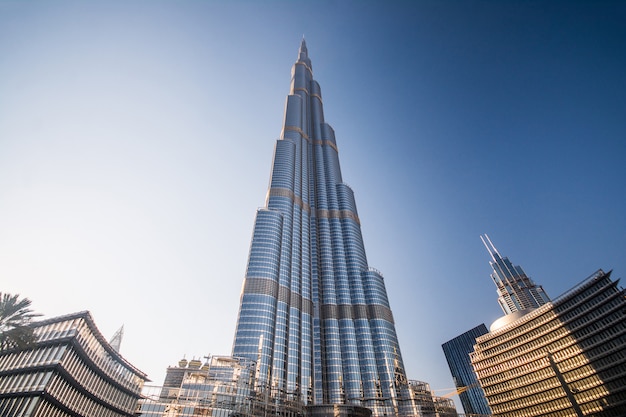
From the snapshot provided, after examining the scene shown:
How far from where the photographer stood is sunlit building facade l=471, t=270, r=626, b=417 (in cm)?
9175

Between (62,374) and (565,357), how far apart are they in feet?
431

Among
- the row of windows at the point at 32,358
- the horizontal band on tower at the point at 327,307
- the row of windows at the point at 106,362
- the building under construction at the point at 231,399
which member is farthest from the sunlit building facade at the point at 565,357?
the row of windows at the point at 32,358

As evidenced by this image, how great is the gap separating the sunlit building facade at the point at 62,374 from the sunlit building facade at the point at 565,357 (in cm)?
11198

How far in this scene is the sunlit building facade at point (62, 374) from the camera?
54369 millimetres

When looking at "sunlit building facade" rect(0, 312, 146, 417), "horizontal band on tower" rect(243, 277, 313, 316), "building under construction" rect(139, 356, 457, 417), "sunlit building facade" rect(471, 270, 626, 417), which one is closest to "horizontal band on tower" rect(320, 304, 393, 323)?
"horizontal band on tower" rect(243, 277, 313, 316)

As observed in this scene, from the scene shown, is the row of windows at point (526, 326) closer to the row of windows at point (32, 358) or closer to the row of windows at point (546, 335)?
the row of windows at point (546, 335)

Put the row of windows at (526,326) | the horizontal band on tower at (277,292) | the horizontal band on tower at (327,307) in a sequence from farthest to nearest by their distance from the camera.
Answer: the horizontal band on tower at (327,307)
the horizontal band on tower at (277,292)
the row of windows at (526,326)

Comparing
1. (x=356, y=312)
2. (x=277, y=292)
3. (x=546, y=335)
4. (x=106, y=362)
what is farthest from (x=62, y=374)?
(x=356, y=312)

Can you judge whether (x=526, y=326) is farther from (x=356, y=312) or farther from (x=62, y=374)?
(x=62, y=374)

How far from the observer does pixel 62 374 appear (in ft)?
192

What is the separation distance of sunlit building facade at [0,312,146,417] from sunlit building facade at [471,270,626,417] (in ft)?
367

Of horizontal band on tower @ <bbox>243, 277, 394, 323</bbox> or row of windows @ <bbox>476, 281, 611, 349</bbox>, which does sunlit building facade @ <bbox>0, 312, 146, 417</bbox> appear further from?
row of windows @ <bbox>476, 281, 611, 349</bbox>

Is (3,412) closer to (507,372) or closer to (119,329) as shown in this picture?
(507,372)

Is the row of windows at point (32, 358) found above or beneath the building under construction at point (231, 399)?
beneath
